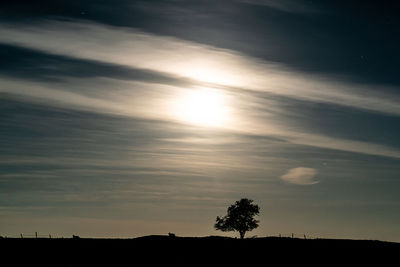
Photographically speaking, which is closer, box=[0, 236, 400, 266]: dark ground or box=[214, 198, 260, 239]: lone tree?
box=[0, 236, 400, 266]: dark ground

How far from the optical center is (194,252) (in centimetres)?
6500

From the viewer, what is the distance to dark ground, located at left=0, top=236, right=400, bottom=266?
198 feet

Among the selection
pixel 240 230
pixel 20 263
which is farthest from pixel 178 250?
pixel 240 230

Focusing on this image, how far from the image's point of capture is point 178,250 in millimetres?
66125

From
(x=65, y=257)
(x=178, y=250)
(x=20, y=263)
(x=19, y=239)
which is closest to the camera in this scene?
(x=20, y=263)

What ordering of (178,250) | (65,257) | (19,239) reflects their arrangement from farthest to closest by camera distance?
1. (19,239)
2. (178,250)
3. (65,257)

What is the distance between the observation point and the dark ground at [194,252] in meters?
60.4

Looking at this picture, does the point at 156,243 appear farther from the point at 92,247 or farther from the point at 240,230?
A: the point at 240,230

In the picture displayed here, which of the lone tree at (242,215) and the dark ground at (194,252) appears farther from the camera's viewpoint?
the lone tree at (242,215)

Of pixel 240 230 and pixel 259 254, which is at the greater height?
pixel 240 230

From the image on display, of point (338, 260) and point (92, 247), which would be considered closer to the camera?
point (338, 260)

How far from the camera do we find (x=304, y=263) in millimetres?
61219

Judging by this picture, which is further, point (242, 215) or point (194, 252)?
point (242, 215)

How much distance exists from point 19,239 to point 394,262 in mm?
46124
